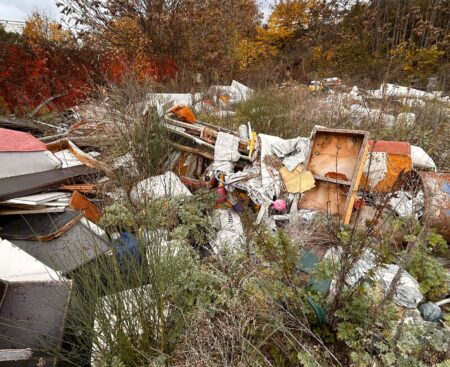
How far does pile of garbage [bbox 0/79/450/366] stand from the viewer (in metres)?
2.41

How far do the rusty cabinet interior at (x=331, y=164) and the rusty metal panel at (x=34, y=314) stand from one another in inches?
100

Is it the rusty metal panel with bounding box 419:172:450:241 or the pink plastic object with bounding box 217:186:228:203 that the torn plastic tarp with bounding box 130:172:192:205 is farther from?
the rusty metal panel with bounding box 419:172:450:241

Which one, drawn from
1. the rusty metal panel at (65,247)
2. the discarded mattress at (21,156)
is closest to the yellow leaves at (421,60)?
the discarded mattress at (21,156)

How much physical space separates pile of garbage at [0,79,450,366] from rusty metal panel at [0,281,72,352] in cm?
2

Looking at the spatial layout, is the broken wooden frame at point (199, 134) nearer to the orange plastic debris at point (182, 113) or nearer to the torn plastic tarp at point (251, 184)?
the orange plastic debris at point (182, 113)

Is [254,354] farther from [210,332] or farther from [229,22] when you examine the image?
[229,22]

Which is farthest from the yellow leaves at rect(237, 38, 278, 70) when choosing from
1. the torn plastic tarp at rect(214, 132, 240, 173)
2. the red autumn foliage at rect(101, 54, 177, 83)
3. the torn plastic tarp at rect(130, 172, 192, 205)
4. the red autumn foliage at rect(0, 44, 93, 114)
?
the torn plastic tarp at rect(130, 172, 192, 205)

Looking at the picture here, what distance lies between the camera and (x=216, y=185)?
366 cm

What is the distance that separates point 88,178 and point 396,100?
624cm

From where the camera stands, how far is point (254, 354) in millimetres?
1549

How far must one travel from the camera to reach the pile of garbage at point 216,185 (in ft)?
7.91

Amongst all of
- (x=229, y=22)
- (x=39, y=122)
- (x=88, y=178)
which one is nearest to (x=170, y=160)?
(x=88, y=178)

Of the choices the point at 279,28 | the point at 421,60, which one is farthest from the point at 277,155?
the point at 279,28

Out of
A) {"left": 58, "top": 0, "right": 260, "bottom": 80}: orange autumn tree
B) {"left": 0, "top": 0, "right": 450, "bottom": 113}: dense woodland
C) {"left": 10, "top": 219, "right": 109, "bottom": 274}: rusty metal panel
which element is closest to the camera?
{"left": 10, "top": 219, "right": 109, "bottom": 274}: rusty metal panel
